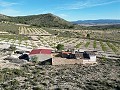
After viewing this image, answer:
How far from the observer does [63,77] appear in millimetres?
33625

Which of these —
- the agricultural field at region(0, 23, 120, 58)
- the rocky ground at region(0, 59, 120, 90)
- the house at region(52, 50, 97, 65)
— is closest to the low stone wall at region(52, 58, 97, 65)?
the house at region(52, 50, 97, 65)

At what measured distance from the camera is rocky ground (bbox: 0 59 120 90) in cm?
2908

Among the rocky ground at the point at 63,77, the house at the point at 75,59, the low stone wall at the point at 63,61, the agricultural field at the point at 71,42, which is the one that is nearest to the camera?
the rocky ground at the point at 63,77

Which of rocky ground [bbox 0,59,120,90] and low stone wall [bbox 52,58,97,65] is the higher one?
low stone wall [bbox 52,58,97,65]

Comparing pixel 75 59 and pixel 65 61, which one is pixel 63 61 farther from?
pixel 75 59

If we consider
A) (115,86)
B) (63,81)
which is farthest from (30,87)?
(115,86)

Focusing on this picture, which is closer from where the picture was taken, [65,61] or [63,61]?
[63,61]

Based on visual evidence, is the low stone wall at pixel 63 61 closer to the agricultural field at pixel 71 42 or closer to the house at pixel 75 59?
the house at pixel 75 59

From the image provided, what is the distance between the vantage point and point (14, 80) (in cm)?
3134

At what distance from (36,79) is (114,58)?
22.3m

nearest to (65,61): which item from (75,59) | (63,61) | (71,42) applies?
(63,61)

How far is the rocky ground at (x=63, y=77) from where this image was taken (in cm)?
2908

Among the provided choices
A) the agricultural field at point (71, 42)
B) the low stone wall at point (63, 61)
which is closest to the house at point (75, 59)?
the low stone wall at point (63, 61)

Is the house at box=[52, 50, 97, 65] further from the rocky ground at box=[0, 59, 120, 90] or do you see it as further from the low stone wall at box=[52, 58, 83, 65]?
the rocky ground at box=[0, 59, 120, 90]
